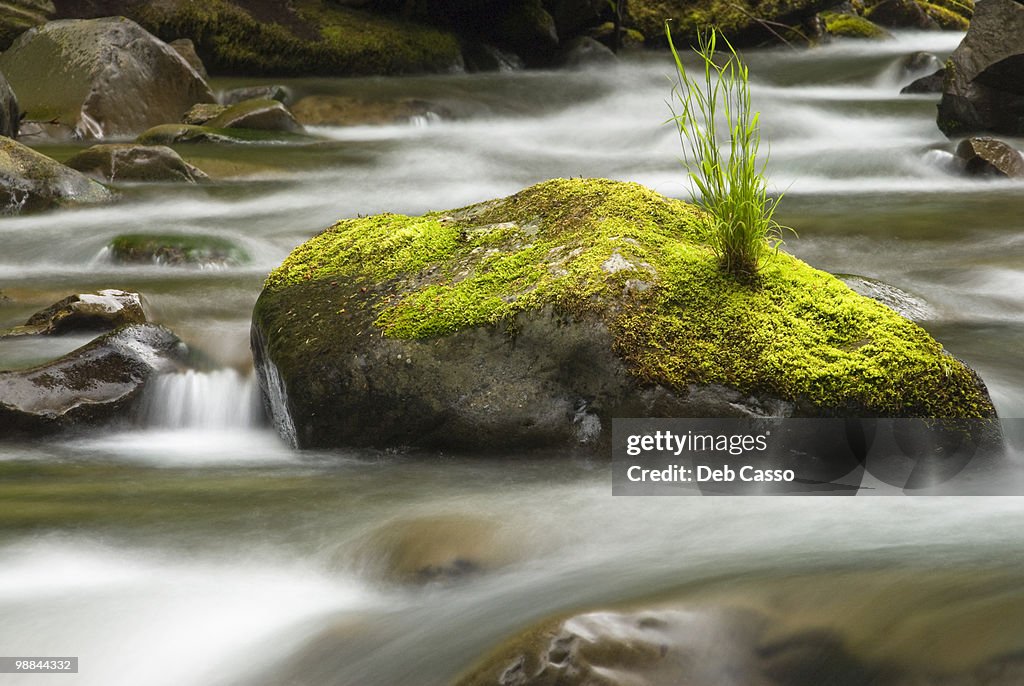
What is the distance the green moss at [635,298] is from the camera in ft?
12.5

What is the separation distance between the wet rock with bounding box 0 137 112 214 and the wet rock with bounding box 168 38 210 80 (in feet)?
18.8

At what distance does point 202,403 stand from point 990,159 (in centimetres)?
790

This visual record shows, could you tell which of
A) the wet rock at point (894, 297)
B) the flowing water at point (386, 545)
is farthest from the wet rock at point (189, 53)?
Result: the wet rock at point (894, 297)

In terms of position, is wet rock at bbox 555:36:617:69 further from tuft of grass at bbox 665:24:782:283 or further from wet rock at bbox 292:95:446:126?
tuft of grass at bbox 665:24:782:283

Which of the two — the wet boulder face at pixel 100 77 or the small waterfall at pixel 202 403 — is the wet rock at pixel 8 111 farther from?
the small waterfall at pixel 202 403

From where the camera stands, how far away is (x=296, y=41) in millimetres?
16031

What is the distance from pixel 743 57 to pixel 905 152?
8378mm

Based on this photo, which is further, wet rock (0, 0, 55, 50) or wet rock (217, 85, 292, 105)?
wet rock (0, 0, 55, 50)

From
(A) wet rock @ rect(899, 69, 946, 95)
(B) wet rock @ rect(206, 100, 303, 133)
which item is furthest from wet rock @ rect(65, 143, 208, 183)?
(A) wet rock @ rect(899, 69, 946, 95)

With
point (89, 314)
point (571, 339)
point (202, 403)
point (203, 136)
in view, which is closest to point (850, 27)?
point (203, 136)

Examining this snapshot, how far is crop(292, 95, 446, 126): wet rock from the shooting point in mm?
13820

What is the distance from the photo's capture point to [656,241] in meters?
4.29

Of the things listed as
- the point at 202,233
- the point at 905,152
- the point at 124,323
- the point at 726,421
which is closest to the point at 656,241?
the point at 726,421

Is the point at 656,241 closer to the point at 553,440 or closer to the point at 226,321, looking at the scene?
the point at 553,440
